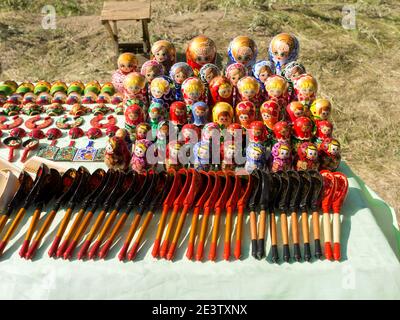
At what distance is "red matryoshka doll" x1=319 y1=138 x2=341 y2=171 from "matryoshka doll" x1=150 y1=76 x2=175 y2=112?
914 millimetres

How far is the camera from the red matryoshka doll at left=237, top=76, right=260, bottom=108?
2352 millimetres

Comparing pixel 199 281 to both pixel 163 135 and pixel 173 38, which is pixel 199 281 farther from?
pixel 173 38

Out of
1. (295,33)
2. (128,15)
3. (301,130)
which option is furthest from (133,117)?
(295,33)

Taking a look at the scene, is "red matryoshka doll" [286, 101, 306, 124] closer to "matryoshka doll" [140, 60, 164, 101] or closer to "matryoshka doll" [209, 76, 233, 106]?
"matryoshka doll" [209, 76, 233, 106]

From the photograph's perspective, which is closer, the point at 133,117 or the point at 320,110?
the point at 320,110

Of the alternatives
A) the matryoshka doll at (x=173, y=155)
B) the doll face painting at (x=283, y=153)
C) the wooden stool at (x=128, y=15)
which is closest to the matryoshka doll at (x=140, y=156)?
the matryoshka doll at (x=173, y=155)

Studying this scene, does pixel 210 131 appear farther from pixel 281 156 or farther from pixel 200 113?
pixel 281 156

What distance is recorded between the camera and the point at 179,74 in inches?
98.5

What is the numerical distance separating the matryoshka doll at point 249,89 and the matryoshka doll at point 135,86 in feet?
1.87

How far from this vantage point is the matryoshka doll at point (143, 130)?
2.38 meters

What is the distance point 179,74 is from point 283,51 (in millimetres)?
673

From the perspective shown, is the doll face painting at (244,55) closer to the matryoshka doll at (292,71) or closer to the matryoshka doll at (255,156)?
the matryoshka doll at (292,71)
